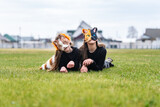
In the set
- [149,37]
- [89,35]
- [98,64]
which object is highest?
[89,35]

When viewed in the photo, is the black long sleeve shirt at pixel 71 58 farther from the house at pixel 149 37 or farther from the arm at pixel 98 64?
the house at pixel 149 37

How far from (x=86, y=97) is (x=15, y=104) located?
0.88 meters

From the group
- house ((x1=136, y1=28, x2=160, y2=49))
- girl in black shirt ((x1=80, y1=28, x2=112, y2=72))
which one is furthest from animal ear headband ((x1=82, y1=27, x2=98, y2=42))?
house ((x1=136, y1=28, x2=160, y2=49))

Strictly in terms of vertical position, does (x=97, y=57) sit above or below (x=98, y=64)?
above

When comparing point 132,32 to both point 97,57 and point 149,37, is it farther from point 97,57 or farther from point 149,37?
point 97,57

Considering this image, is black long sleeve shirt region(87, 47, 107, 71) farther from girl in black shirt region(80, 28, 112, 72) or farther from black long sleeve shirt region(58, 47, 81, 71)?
black long sleeve shirt region(58, 47, 81, 71)

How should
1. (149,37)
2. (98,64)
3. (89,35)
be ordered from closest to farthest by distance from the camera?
(89,35)
(98,64)
(149,37)

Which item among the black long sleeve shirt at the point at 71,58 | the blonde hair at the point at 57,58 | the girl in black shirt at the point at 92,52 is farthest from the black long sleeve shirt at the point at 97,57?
the blonde hair at the point at 57,58

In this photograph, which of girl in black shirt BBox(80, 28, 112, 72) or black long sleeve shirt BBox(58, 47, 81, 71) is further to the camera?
black long sleeve shirt BBox(58, 47, 81, 71)

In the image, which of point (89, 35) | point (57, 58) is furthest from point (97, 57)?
point (57, 58)

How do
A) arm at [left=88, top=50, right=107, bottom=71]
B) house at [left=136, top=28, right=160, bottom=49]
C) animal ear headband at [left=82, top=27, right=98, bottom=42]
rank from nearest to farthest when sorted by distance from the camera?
1. animal ear headband at [left=82, top=27, right=98, bottom=42]
2. arm at [left=88, top=50, right=107, bottom=71]
3. house at [left=136, top=28, right=160, bottom=49]

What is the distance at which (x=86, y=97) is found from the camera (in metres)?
3.02

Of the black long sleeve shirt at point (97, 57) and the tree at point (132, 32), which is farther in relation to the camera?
the tree at point (132, 32)

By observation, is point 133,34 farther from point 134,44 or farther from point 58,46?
point 58,46
